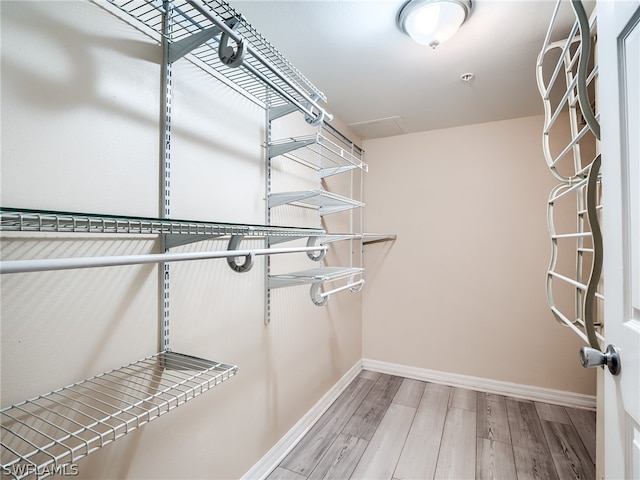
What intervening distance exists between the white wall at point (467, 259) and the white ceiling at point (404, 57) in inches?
12.5

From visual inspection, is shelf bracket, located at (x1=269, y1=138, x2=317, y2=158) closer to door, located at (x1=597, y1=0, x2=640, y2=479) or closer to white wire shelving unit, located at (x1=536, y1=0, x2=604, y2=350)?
white wire shelving unit, located at (x1=536, y1=0, x2=604, y2=350)

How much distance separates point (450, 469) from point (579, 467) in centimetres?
66

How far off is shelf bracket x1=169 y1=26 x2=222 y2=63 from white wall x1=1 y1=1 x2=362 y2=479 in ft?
0.20

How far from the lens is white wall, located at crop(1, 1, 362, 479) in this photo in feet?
2.33

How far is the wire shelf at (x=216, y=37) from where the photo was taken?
33.4 inches

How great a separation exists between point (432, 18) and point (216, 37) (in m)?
0.83

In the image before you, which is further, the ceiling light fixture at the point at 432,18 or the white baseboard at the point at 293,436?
the white baseboard at the point at 293,436

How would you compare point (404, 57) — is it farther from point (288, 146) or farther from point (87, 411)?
point (87, 411)

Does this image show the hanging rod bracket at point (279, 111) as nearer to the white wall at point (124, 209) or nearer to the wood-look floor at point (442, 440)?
the white wall at point (124, 209)

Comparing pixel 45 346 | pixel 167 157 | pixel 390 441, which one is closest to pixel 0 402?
pixel 45 346

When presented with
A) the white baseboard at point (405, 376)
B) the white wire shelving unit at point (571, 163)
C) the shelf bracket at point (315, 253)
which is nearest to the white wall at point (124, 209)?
the white baseboard at point (405, 376)

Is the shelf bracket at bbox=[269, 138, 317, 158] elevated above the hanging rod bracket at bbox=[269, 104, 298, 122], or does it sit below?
below

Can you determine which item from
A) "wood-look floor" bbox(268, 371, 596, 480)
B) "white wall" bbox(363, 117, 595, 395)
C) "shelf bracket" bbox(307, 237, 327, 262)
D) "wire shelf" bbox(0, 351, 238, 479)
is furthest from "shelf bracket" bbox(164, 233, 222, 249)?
"white wall" bbox(363, 117, 595, 395)

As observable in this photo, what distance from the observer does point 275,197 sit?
1514 millimetres
